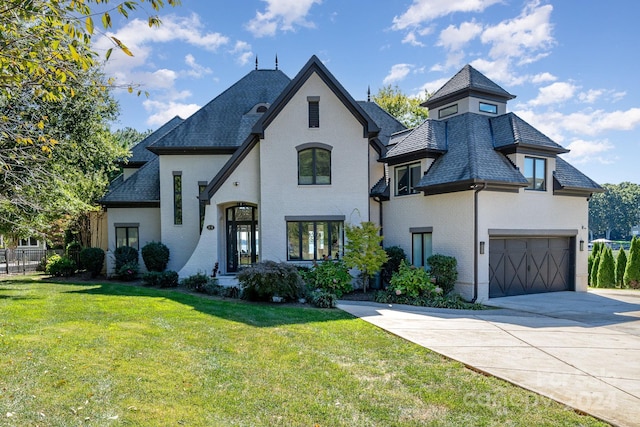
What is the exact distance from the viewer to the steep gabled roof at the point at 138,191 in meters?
20.9

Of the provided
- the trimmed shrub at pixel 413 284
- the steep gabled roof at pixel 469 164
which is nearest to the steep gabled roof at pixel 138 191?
the trimmed shrub at pixel 413 284

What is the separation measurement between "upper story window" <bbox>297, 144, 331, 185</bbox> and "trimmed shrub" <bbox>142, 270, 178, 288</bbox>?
6567 mm

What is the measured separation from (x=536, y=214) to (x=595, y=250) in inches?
374

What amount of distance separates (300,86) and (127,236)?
12.0m

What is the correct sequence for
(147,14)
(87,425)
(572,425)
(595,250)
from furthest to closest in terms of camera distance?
(595,250) < (147,14) < (572,425) < (87,425)

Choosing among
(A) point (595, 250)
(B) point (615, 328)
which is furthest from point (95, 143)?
(A) point (595, 250)

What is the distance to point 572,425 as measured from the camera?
480 centimetres

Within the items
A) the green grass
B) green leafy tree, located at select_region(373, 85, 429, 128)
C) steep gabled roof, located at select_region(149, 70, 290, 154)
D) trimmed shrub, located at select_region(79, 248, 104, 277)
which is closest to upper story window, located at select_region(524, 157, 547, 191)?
the green grass

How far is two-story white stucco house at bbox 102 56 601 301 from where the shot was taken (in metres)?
15.2

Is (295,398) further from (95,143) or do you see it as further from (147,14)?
(95,143)

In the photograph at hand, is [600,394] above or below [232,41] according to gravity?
below

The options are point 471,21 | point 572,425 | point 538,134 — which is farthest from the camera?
point 538,134

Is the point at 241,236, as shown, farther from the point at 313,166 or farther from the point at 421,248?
the point at 421,248

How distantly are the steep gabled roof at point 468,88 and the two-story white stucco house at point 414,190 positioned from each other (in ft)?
0.25
